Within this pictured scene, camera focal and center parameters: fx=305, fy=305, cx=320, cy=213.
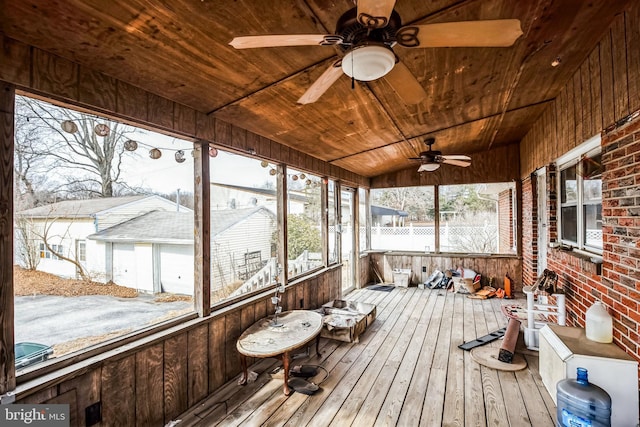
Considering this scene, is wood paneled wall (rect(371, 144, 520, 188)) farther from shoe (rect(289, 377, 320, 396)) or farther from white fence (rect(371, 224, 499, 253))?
shoe (rect(289, 377, 320, 396))

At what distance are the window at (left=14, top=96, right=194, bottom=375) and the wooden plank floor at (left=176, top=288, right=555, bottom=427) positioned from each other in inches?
36.3

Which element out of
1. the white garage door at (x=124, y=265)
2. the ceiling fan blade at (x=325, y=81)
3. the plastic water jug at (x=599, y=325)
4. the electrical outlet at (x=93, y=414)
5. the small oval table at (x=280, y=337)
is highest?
the ceiling fan blade at (x=325, y=81)

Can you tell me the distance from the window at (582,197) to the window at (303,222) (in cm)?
314

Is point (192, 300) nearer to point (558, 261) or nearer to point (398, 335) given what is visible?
point (398, 335)

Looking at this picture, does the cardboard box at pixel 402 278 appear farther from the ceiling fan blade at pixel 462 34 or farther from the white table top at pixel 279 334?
the ceiling fan blade at pixel 462 34

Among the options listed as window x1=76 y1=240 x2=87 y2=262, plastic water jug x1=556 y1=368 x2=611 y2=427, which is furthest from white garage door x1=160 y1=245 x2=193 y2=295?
plastic water jug x1=556 y1=368 x2=611 y2=427

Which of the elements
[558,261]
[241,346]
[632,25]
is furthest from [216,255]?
[558,261]

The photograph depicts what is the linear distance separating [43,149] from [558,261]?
4.92 metres

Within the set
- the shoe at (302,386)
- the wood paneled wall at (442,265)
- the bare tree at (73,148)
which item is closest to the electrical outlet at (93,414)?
the bare tree at (73,148)

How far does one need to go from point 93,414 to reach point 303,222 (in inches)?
118

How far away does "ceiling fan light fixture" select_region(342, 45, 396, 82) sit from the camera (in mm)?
1342

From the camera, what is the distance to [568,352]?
2080 millimetres

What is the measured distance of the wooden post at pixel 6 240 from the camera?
4.92 feet

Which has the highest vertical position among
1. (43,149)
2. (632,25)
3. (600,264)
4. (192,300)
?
(632,25)
